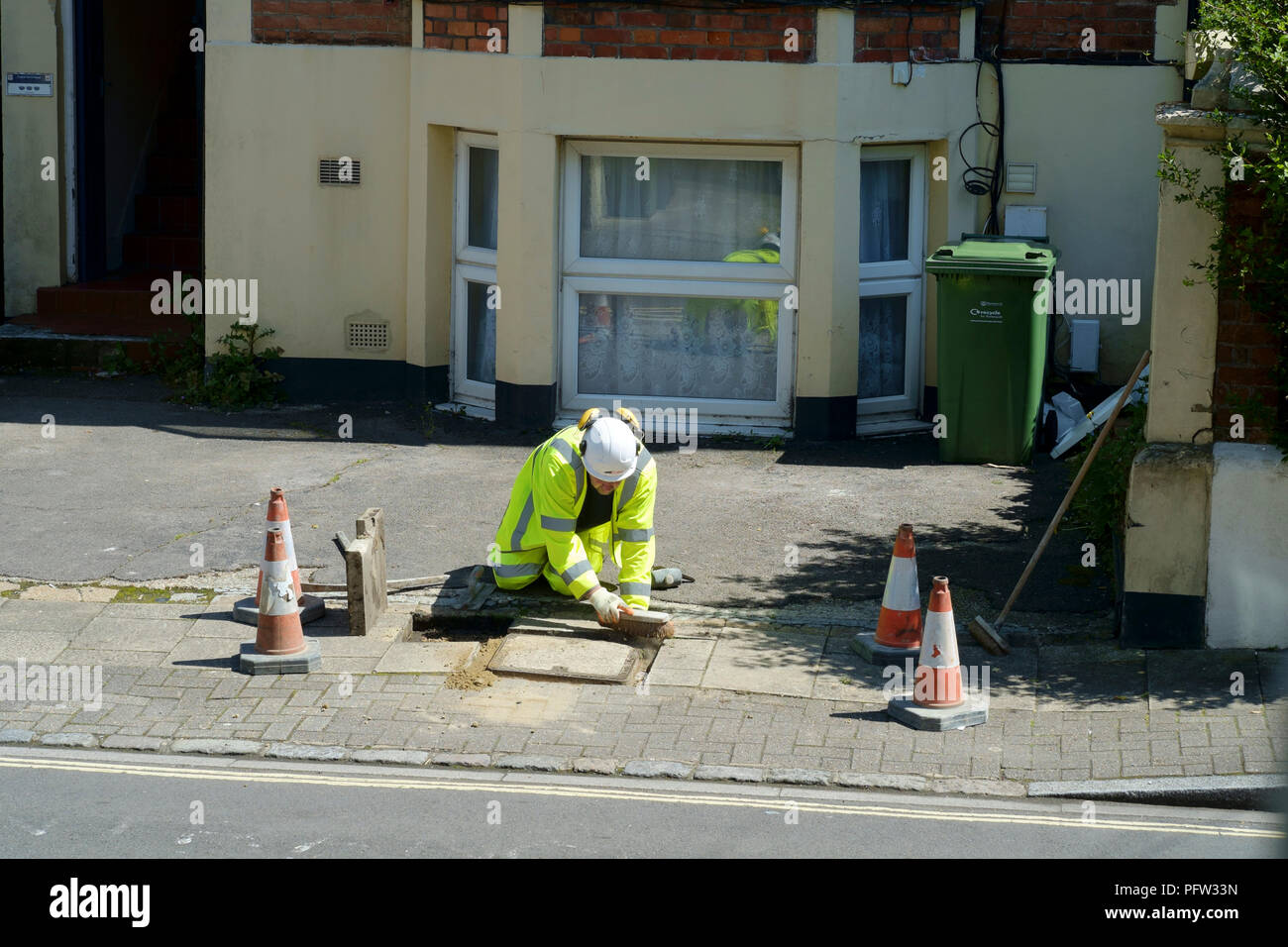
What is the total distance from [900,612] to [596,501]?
163 cm

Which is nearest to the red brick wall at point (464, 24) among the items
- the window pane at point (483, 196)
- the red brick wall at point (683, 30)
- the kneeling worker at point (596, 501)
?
the red brick wall at point (683, 30)

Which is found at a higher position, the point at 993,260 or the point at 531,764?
the point at 993,260

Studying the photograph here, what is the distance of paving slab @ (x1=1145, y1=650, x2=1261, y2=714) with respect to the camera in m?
7.52

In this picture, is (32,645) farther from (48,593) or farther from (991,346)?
(991,346)

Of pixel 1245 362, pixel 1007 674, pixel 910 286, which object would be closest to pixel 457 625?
pixel 1007 674

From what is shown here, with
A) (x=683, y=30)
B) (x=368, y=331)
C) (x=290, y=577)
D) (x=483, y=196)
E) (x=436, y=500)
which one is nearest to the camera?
(x=290, y=577)

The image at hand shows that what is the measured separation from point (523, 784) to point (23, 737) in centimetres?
218

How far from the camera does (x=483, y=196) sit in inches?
505

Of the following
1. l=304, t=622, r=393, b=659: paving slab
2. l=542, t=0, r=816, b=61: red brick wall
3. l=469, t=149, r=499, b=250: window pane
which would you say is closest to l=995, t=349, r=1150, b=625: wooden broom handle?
l=304, t=622, r=393, b=659: paving slab

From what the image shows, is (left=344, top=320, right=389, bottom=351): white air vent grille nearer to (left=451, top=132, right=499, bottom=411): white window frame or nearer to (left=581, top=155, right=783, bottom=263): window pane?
(left=451, top=132, right=499, bottom=411): white window frame

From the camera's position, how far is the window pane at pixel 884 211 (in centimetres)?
1245

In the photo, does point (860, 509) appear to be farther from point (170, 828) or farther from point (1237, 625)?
point (170, 828)

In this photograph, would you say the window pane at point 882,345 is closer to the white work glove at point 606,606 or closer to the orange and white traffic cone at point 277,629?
the white work glove at point 606,606

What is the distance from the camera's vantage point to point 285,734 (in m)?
7.29
